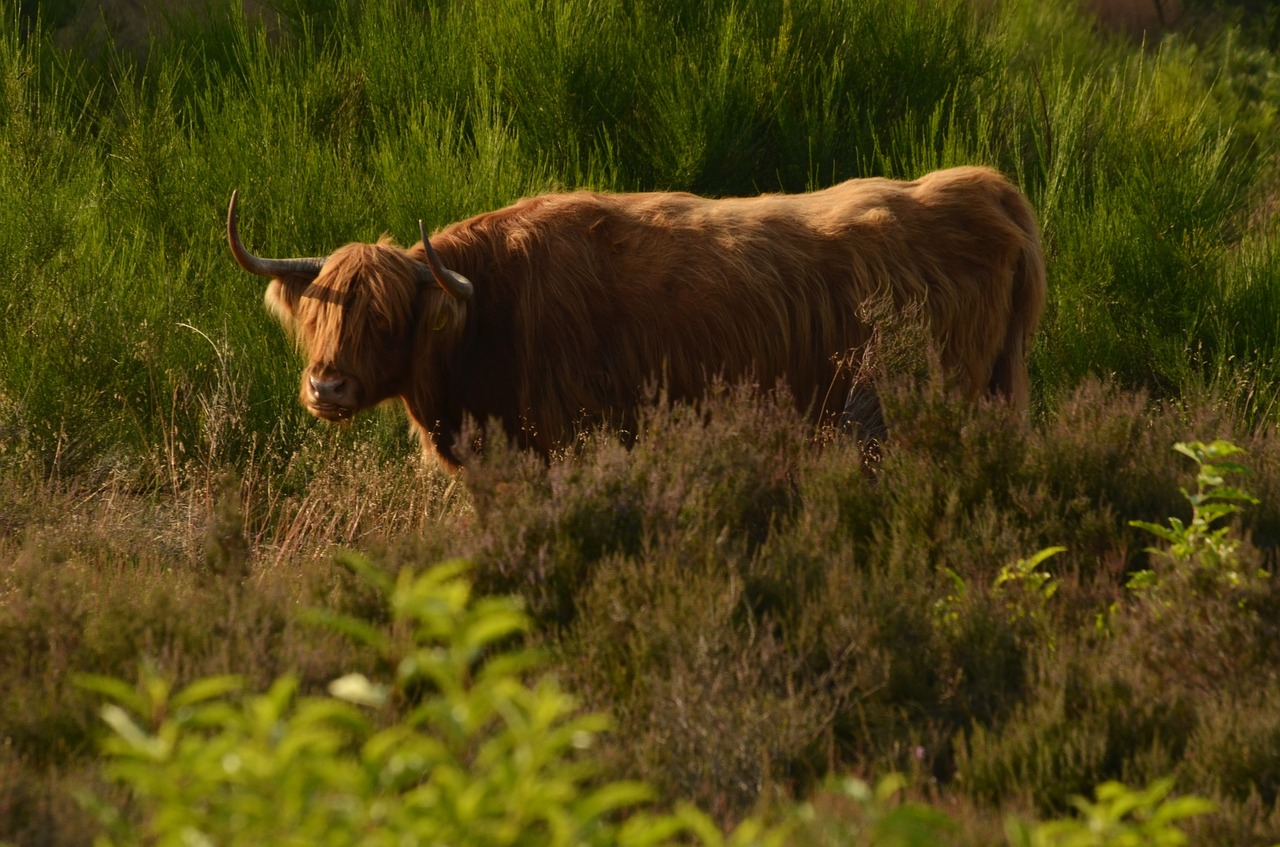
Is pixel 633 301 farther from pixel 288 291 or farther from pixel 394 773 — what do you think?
pixel 394 773

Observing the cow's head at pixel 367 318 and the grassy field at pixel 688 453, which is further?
the cow's head at pixel 367 318

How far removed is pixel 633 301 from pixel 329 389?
1.21 m

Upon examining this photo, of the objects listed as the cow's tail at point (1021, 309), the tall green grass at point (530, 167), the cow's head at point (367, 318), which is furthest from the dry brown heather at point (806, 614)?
the tall green grass at point (530, 167)

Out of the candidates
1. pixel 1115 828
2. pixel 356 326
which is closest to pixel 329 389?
pixel 356 326

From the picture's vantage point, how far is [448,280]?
5.41m

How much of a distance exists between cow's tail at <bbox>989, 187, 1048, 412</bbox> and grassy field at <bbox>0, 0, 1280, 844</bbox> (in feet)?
0.74

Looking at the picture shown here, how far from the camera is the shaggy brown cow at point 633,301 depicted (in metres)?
5.52

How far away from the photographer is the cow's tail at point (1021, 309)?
6102mm

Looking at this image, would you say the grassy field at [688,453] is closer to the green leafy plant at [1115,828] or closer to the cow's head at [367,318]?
the green leafy plant at [1115,828]

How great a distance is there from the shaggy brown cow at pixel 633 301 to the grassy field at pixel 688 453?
349 mm

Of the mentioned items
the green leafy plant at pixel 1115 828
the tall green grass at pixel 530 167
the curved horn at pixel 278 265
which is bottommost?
the tall green grass at pixel 530 167

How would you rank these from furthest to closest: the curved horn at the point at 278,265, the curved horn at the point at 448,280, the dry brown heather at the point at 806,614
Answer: the curved horn at the point at 278,265, the curved horn at the point at 448,280, the dry brown heather at the point at 806,614

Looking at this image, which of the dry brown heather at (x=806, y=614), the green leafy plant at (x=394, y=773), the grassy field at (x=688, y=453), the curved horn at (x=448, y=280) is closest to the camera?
the green leafy plant at (x=394, y=773)

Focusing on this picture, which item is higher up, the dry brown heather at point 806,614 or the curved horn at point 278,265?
the curved horn at point 278,265
